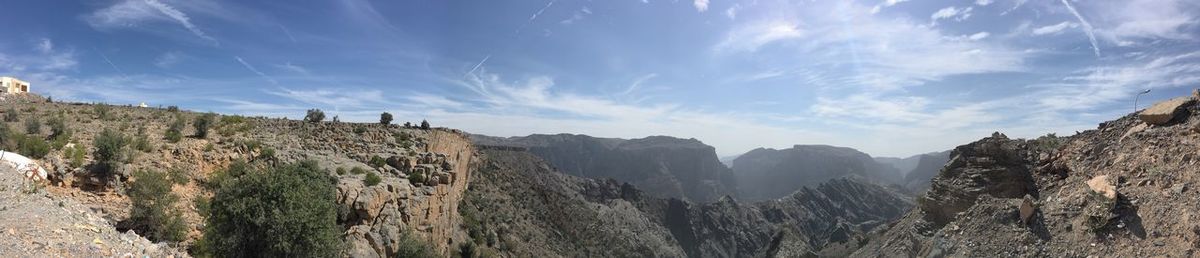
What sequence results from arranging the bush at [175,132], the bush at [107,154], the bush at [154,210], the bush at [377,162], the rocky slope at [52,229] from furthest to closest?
the bush at [377,162] < the bush at [175,132] < the bush at [107,154] < the bush at [154,210] < the rocky slope at [52,229]

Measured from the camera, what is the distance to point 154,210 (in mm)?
14359

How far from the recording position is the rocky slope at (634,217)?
145ft

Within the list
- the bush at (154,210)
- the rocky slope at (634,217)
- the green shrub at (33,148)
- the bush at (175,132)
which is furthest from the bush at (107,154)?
the rocky slope at (634,217)

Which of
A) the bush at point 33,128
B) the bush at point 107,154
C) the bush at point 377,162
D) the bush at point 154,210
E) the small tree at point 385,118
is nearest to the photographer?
the bush at point 154,210

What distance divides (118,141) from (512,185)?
40.6m

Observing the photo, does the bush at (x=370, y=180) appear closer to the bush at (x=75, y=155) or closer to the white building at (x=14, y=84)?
the bush at (x=75, y=155)

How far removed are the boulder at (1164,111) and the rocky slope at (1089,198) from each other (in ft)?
0.11

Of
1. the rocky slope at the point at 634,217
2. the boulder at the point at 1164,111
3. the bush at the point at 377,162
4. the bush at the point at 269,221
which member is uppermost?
the boulder at the point at 1164,111

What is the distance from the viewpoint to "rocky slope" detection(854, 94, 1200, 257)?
14359 mm

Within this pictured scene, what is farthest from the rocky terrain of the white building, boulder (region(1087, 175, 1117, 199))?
boulder (region(1087, 175, 1117, 199))

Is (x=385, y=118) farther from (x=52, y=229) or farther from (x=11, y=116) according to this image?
(x=52, y=229)

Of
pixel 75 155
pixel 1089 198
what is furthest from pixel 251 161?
pixel 1089 198

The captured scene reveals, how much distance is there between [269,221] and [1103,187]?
79.6 ft

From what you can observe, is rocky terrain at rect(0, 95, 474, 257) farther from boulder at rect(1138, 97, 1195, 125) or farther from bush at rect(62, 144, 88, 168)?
boulder at rect(1138, 97, 1195, 125)
